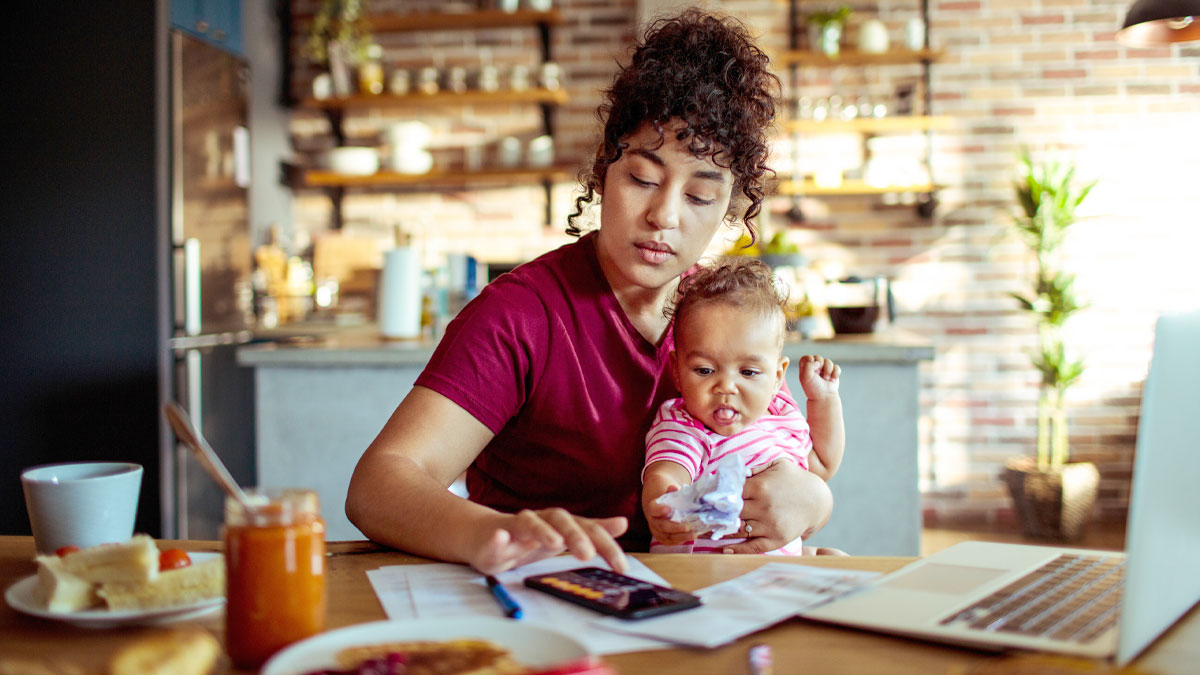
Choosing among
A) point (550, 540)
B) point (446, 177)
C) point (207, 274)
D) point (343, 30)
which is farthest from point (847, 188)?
point (550, 540)

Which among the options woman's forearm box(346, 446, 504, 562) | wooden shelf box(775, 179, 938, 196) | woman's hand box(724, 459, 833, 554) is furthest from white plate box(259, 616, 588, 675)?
wooden shelf box(775, 179, 938, 196)

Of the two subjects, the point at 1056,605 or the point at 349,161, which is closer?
the point at 1056,605

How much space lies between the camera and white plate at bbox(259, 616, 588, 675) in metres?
0.66

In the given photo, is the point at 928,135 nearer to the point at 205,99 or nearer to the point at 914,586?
the point at 205,99

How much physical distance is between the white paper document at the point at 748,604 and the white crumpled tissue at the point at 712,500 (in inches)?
3.3

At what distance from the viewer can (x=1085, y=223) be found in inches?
170

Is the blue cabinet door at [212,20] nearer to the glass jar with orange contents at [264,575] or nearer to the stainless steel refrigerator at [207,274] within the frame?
the stainless steel refrigerator at [207,274]

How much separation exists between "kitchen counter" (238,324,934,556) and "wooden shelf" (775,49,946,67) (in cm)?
194

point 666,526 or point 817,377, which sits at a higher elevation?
point 817,377

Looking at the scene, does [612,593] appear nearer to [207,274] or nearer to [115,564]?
[115,564]

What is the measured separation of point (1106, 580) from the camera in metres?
0.94

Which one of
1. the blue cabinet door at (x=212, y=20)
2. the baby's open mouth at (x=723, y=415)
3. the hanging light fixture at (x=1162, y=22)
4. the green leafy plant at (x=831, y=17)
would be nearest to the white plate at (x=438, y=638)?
the baby's open mouth at (x=723, y=415)

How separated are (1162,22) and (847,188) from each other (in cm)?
221

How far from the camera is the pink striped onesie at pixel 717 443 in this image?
1316mm
